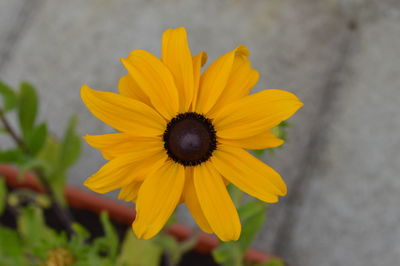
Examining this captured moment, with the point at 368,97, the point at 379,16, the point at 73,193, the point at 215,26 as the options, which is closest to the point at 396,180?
the point at 368,97

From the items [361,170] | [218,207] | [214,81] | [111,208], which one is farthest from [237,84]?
[361,170]

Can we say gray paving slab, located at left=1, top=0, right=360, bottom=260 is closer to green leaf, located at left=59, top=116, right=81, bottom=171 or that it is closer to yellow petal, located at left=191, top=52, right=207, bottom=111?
green leaf, located at left=59, top=116, right=81, bottom=171

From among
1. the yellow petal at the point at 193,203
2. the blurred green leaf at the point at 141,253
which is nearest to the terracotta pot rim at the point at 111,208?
the blurred green leaf at the point at 141,253

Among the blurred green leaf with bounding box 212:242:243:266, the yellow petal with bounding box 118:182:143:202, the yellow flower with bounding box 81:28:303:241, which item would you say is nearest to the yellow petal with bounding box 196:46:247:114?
the yellow flower with bounding box 81:28:303:241

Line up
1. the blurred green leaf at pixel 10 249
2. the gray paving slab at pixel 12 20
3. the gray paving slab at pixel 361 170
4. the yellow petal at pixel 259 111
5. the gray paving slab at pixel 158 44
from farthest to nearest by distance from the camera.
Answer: the gray paving slab at pixel 12 20, the gray paving slab at pixel 158 44, the gray paving slab at pixel 361 170, the blurred green leaf at pixel 10 249, the yellow petal at pixel 259 111

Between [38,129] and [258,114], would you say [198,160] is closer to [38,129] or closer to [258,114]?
[258,114]

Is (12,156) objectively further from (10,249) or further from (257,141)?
(257,141)

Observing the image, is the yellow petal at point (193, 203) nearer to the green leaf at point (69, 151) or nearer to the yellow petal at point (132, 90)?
the yellow petal at point (132, 90)
